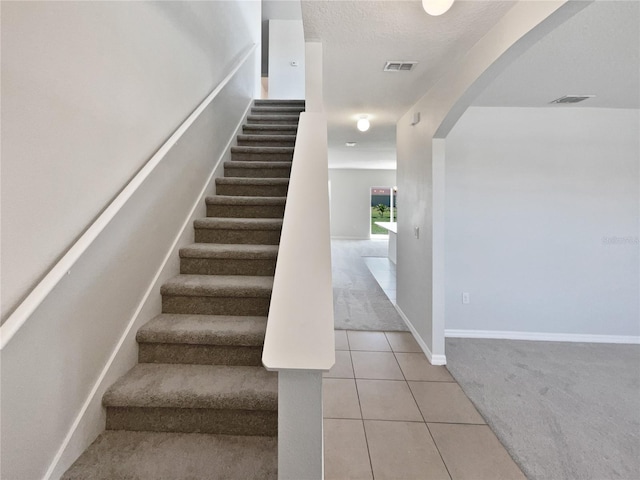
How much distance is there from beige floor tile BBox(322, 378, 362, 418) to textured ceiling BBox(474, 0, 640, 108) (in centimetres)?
279

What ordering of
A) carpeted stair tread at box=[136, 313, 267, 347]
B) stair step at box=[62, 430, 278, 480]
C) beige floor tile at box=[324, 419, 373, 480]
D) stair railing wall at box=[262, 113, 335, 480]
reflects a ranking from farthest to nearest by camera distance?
beige floor tile at box=[324, 419, 373, 480]
carpeted stair tread at box=[136, 313, 267, 347]
stair step at box=[62, 430, 278, 480]
stair railing wall at box=[262, 113, 335, 480]

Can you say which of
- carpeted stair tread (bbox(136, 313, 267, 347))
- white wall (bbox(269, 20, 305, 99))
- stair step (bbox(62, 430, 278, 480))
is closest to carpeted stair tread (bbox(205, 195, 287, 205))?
carpeted stair tread (bbox(136, 313, 267, 347))

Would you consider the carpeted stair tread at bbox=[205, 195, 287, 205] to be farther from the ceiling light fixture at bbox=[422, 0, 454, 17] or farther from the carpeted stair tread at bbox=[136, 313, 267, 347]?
the ceiling light fixture at bbox=[422, 0, 454, 17]

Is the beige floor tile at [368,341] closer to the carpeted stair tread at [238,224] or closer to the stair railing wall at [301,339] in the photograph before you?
the carpeted stair tread at [238,224]

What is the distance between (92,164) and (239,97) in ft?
7.93

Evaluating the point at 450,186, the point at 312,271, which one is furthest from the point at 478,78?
the point at 312,271

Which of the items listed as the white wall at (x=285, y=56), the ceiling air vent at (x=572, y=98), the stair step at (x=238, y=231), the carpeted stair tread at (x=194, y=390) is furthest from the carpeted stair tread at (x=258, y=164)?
the white wall at (x=285, y=56)

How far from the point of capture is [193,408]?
4.04 feet

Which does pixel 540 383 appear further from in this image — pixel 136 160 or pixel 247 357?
pixel 136 160

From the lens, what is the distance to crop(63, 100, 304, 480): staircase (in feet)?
3.60

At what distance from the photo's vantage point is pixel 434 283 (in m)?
2.70

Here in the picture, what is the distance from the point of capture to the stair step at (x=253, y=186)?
7.75 feet

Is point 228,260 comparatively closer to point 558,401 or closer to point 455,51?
point 455,51

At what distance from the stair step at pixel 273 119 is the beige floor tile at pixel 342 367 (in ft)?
8.45
